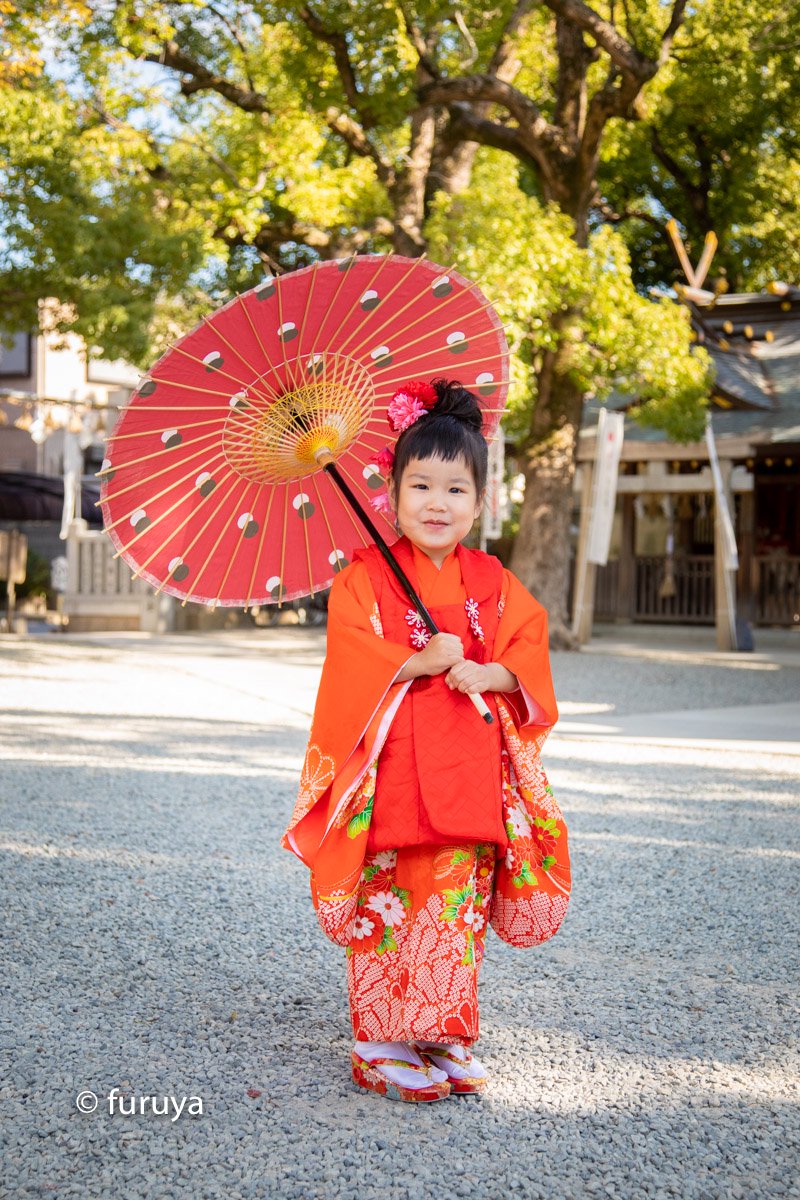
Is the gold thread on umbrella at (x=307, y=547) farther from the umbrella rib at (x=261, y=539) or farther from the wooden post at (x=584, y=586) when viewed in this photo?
the wooden post at (x=584, y=586)

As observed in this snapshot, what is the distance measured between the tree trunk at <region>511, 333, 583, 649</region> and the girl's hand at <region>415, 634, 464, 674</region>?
10.7 m

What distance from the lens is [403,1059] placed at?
8.38ft

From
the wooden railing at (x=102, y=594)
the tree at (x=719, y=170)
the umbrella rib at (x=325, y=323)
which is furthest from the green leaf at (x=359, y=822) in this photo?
the tree at (x=719, y=170)

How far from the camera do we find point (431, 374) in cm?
309

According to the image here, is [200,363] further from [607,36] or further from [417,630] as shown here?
[607,36]

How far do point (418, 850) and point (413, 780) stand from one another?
0.52 ft

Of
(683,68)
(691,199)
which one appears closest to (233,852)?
(683,68)

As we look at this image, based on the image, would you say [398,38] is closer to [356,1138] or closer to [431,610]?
[431,610]

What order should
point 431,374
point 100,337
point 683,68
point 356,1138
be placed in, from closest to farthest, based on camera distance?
1. point 356,1138
2. point 431,374
3. point 100,337
4. point 683,68

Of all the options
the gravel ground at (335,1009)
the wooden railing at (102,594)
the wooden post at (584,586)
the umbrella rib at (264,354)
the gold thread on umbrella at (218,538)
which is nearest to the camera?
the gravel ground at (335,1009)

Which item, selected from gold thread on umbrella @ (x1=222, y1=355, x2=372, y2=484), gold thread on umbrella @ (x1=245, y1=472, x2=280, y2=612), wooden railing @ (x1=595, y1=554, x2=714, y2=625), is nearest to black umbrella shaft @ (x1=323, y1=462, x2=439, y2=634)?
gold thread on umbrella @ (x1=222, y1=355, x2=372, y2=484)

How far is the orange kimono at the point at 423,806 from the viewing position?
99.3 inches

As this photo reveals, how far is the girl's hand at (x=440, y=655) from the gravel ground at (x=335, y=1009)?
884 mm

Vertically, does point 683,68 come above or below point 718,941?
above
